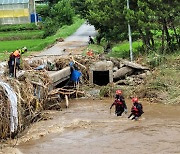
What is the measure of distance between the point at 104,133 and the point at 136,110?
1589mm

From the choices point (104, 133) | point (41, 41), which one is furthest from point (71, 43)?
point (104, 133)

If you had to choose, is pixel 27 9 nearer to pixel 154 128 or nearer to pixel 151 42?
pixel 151 42

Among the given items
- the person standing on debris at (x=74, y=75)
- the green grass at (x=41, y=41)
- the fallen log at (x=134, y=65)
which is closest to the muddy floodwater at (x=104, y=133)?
the person standing on debris at (x=74, y=75)

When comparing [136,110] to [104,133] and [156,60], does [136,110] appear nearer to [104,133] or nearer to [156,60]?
[104,133]

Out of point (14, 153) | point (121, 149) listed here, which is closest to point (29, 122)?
point (14, 153)

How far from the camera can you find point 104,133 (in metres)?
16.0

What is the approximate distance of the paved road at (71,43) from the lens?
3296 cm

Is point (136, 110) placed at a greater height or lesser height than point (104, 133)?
greater

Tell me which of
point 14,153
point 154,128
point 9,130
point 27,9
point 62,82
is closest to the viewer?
point 14,153

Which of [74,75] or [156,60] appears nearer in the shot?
[74,75]

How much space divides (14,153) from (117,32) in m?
15.6

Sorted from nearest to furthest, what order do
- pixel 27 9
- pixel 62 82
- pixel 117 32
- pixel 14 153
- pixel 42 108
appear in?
pixel 14 153 → pixel 42 108 → pixel 62 82 → pixel 117 32 → pixel 27 9

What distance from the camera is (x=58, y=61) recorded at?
24078mm

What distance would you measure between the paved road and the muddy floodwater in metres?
13.0
